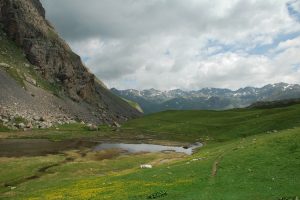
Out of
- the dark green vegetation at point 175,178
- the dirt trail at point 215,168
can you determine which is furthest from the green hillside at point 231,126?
the dirt trail at point 215,168

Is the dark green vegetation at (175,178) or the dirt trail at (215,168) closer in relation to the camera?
the dark green vegetation at (175,178)

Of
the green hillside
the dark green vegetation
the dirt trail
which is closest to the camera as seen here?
the dark green vegetation

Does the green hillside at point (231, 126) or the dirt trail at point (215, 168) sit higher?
the green hillside at point (231, 126)

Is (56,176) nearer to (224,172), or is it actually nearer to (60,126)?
(224,172)

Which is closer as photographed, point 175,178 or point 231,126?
point 175,178

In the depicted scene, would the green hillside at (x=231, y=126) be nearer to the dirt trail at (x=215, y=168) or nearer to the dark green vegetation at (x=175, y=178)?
the dark green vegetation at (x=175, y=178)

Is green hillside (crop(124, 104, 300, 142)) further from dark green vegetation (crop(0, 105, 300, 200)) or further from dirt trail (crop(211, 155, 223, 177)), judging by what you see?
dirt trail (crop(211, 155, 223, 177))

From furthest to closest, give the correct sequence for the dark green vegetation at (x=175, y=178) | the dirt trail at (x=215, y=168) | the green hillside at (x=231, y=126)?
1. the green hillside at (x=231, y=126)
2. the dirt trail at (x=215, y=168)
3. the dark green vegetation at (x=175, y=178)

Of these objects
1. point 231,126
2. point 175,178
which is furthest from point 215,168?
point 231,126

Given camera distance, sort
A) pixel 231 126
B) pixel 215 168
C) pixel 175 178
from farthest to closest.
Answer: pixel 231 126 < pixel 215 168 < pixel 175 178

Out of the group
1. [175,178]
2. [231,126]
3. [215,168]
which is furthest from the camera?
[231,126]

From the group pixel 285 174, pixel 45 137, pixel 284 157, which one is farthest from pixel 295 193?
Answer: pixel 45 137

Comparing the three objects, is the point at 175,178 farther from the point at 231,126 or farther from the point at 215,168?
the point at 231,126

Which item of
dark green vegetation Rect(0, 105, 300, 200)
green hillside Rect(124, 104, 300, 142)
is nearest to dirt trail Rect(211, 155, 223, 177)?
dark green vegetation Rect(0, 105, 300, 200)
